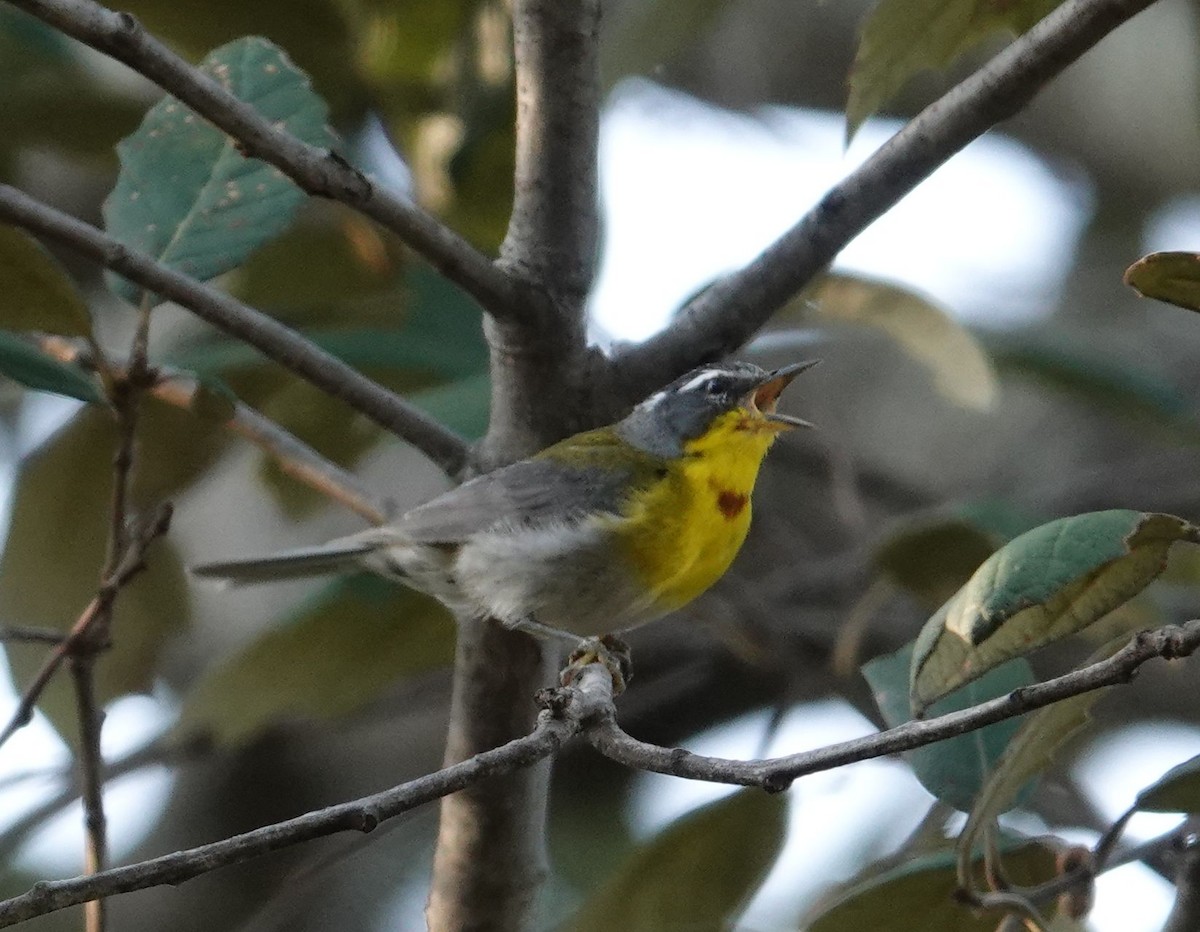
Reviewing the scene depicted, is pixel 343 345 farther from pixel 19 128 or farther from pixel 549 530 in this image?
pixel 19 128

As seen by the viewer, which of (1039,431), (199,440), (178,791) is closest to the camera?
(199,440)

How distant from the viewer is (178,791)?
13.0ft

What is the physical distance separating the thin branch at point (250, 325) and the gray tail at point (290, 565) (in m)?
0.72

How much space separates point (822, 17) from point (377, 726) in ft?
8.82

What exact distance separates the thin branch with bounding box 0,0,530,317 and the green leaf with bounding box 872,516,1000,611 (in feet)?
3.86

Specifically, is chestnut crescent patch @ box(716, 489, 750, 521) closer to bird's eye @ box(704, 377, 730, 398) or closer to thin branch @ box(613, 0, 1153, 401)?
bird's eye @ box(704, 377, 730, 398)

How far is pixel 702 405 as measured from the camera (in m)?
3.19

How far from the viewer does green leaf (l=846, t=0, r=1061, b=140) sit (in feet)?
5.92

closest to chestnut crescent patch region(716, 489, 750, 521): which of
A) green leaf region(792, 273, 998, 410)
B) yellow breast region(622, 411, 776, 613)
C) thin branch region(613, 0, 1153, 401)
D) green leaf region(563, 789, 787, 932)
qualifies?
yellow breast region(622, 411, 776, 613)

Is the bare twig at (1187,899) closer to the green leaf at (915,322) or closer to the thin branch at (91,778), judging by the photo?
the green leaf at (915,322)

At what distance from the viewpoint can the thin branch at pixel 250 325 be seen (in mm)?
1670

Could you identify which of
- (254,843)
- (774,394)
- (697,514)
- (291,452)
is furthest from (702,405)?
(254,843)

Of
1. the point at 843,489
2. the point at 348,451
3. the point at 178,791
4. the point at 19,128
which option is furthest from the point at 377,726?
the point at 19,128

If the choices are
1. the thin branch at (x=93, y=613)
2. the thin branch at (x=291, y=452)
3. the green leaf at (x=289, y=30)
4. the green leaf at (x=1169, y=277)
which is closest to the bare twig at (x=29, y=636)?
the thin branch at (x=93, y=613)
